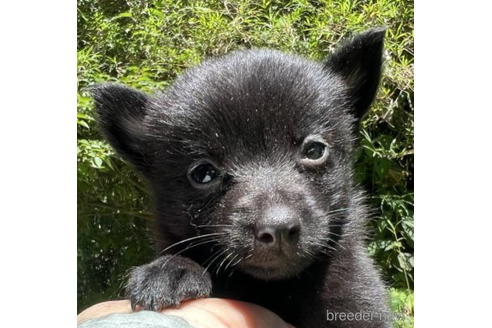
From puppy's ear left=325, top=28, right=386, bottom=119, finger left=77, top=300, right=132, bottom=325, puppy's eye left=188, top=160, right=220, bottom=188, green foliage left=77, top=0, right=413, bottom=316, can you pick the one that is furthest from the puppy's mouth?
puppy's ear left=325, top=28, right=386, bottom=119

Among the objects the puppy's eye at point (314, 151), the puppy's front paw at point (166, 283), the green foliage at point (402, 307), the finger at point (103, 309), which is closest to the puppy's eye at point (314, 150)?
the puppy's eye at point (314, 151)

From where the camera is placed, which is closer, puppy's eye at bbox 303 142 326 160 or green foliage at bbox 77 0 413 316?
puppy's eye at bbox 303 142 326 160

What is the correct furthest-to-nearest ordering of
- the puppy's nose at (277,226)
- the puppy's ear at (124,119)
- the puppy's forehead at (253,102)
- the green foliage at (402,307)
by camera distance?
1. the puppy's ear at (124,119)
2. the green foliage at (402,307)
3. the puppy's forehead at (253,102)
4. the puppy's nose at (277,226)

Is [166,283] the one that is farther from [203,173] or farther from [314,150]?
[314,150]

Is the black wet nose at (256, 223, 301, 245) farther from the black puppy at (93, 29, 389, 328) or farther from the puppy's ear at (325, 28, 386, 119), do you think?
the puppy's ear at (325, 28, 386, 119)

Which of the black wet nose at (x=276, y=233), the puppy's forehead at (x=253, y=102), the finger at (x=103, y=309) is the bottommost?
the finger at (x=103, y=309)

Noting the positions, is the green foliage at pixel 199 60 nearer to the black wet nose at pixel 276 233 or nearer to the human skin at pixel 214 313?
the human skin at pixel 214 313
